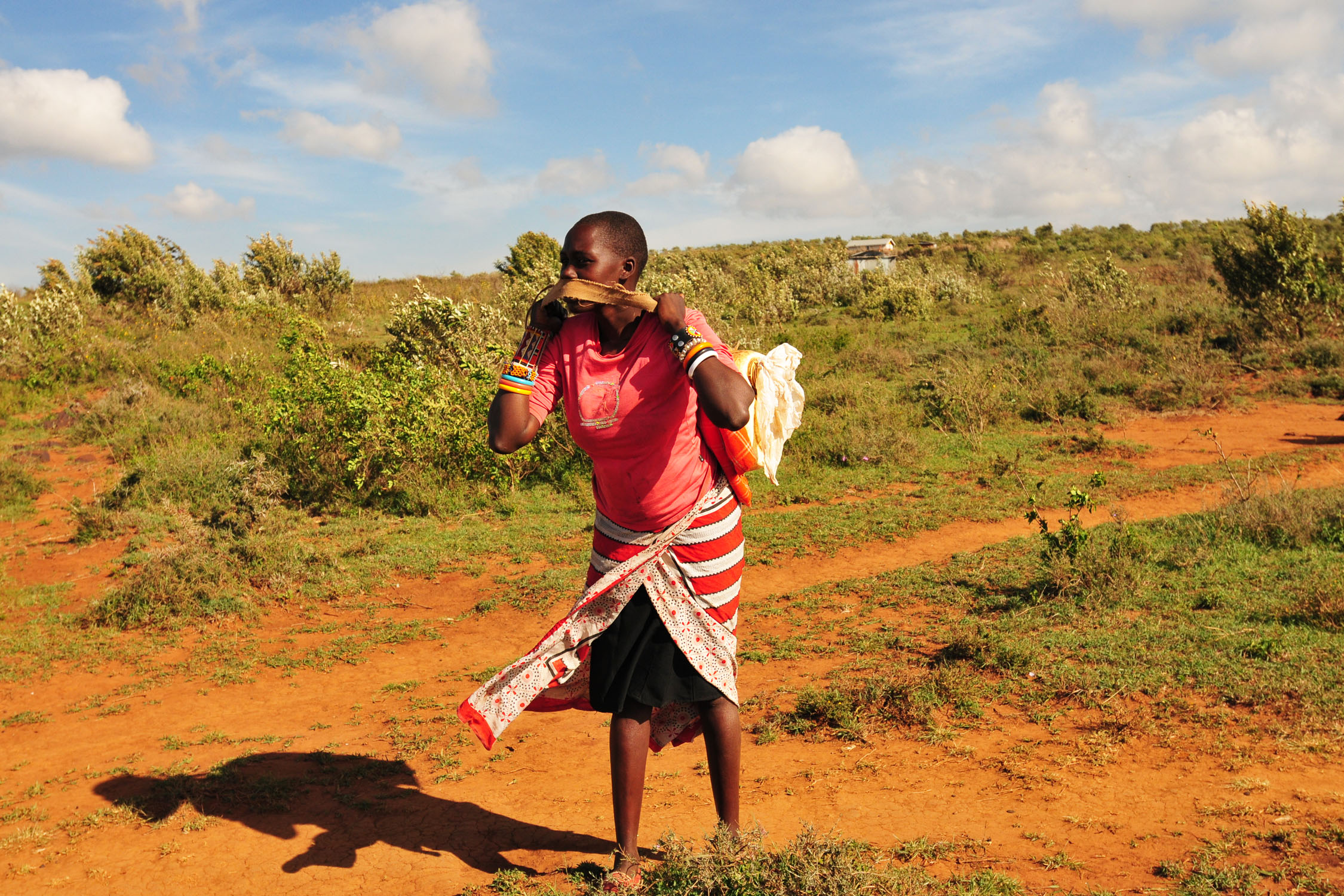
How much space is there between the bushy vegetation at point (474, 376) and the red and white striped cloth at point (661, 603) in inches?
141

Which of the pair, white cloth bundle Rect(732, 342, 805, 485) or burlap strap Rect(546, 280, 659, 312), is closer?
burlap strap Rect(546, 280, 659, 312)

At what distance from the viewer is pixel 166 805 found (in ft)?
11.1

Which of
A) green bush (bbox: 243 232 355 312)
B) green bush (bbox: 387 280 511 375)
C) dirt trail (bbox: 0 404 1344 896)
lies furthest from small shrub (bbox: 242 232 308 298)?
dirt trail (bbox: 0 404 1344 896)

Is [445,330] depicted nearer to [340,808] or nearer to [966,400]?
[966,400]

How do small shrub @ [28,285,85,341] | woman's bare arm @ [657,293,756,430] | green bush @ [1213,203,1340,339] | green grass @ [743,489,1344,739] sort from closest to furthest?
woman's bare arm @ [657,293,756,430], green grass @ [743,489,1344,739], small shrub @ [28,285,85,341], green bush @ [1213,203,1340,339]

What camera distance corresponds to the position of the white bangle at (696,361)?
2.14 metres

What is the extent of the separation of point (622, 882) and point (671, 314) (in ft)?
5.05

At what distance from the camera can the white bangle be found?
214 centimetres

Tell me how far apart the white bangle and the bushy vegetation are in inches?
157

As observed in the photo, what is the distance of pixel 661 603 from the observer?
244 centimetres

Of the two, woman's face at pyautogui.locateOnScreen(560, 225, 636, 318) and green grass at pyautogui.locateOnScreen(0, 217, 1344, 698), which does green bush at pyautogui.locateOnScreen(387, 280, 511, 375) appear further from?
woman's face at pyautogui.locateOnScreen(560, 225, 636, 318)

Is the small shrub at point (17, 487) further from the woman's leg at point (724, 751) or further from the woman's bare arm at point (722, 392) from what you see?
the woman's bare arm at point (722, 392)

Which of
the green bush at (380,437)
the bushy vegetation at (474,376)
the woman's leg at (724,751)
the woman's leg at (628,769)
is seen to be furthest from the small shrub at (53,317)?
the woman's leg at (724,751)

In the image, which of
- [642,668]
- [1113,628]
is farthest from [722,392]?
[1113,628]
